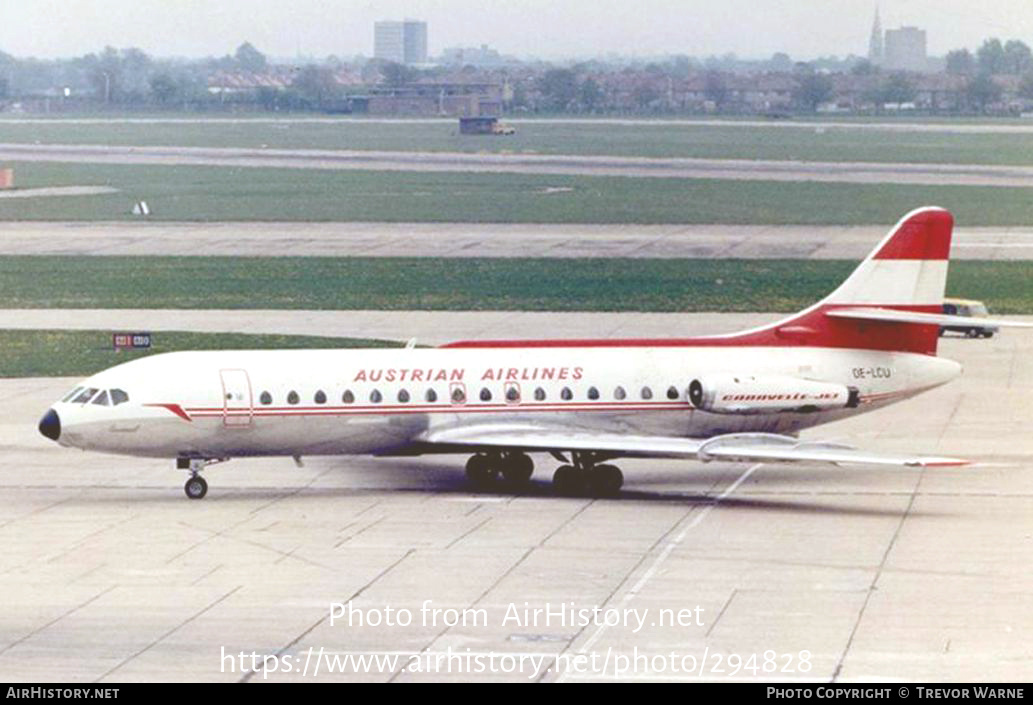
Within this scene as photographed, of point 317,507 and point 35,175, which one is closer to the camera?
point 317,507

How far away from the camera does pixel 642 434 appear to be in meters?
41.6

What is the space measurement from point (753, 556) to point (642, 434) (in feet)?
25.8

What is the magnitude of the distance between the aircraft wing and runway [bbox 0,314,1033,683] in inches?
36.7

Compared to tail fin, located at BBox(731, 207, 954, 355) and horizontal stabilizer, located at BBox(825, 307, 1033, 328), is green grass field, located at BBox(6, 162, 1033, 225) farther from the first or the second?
horizontal stabilizer, located at BBox(825, 307, 1033, 328)

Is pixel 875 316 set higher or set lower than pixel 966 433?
higher

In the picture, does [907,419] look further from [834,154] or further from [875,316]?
[834,154]

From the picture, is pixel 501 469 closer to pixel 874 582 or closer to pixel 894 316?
pixel 894 316

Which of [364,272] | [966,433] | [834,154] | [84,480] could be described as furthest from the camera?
[834,154]

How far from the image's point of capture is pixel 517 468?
4134 cm

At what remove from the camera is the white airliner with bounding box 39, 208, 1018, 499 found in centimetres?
3966

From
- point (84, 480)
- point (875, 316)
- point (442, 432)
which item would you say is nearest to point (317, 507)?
point (442, 432)

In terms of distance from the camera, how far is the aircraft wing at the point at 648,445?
127 feet

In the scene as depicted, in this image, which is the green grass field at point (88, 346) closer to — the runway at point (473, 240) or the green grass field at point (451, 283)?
the green grass field at point (451, 283)

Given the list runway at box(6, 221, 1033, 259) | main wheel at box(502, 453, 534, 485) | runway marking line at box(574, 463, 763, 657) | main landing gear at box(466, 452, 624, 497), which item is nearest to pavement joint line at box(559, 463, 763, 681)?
runway marking line at box(574, 463, 763, 657)
